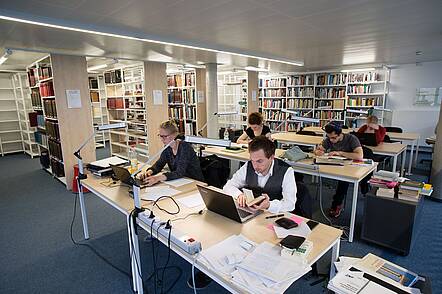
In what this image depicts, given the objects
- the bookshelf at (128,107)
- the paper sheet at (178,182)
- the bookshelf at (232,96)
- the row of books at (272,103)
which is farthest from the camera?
the row of books at (272,103)

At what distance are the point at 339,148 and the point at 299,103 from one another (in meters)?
5.28

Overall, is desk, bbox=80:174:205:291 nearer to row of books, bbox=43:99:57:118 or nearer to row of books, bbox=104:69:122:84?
row of books, bbox=43:99:57:118

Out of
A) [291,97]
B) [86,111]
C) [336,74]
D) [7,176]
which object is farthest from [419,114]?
[7,176]

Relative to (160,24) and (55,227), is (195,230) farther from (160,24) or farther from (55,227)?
(55,227)

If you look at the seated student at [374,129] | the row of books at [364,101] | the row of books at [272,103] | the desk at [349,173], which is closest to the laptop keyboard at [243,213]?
the desk at [349,173]

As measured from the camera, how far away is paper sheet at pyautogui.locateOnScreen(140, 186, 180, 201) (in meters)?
2.11

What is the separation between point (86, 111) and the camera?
4.55 metres

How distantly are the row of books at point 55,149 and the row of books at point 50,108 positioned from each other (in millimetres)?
516

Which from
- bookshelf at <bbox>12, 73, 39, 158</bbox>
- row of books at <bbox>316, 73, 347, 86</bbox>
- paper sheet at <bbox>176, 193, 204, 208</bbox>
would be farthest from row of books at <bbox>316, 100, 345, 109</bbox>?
bookshelf at <bbox>12, 73, 39, 158</bbox>

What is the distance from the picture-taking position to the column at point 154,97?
17.4 ft

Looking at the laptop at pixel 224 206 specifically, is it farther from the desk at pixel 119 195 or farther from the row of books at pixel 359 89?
the row of books at pixel 359 89

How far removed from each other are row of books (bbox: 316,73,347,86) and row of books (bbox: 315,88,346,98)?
0.18 metres

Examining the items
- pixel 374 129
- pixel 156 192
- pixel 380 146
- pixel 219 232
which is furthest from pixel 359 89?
pixel 219 232

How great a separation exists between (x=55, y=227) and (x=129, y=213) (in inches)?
81.7
